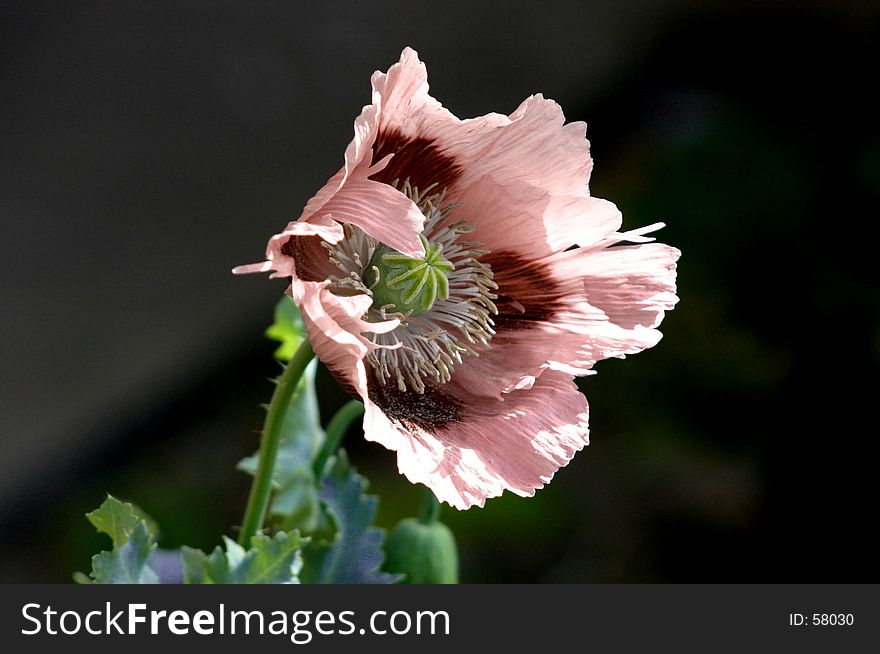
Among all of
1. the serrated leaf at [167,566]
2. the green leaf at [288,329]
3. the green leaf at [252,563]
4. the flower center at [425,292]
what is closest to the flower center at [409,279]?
the flower center at [425,292]

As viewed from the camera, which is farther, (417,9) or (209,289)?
(417,9)

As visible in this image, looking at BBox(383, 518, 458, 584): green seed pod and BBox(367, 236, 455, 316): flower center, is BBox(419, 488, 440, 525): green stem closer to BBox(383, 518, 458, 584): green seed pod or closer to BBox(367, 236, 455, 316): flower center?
BBox(383, 518, 458, 584): green seed pod

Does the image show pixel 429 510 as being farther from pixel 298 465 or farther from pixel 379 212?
pixel 379 212

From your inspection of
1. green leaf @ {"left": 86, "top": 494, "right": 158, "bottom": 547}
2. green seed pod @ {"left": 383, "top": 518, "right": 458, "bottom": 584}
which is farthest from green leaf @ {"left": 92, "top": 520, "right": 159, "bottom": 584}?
green seed pod @ {"left": 383, "top": 518, "right": 458, "bottom": 584}

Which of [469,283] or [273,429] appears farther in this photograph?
[469,283]

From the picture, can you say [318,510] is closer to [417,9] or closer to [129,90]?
[129,90]

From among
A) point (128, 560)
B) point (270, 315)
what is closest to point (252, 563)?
point (128, 560)

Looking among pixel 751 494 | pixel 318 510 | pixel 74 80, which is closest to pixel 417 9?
pixel 74 80
